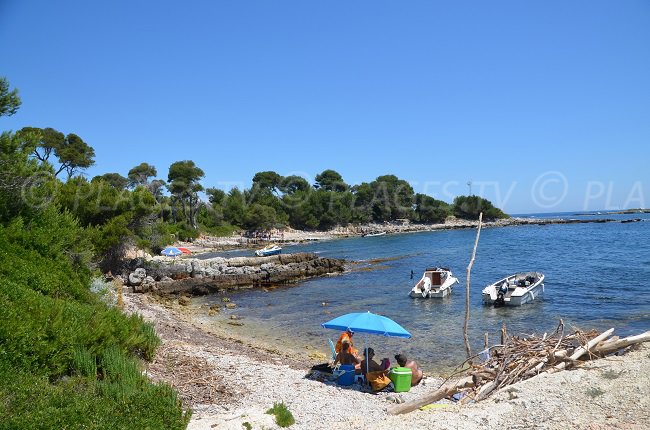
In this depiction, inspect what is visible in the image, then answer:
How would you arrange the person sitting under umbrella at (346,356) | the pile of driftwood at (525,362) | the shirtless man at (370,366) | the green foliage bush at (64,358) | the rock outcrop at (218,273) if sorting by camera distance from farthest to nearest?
the rock outcrop at (218,273) < the person sitting under umbrella at (346,356) < the shirtless man at (370,366) < the pile of driftwood at (525,362) < the green foliage bush at (64,358)

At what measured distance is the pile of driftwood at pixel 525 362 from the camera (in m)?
8.15

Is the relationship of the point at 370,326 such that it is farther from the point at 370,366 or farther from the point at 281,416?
the point at 281,416

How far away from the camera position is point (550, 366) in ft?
27.1

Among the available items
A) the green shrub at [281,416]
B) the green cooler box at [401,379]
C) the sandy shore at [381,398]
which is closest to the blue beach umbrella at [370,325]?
the green cooler box at [401,379]

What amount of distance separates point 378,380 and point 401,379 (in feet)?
1.77

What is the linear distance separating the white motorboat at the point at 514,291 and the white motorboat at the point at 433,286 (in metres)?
2.99

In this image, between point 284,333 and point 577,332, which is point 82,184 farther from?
point 577,332

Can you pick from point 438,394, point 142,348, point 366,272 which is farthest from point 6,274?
point 366,272

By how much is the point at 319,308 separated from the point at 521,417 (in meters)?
17.6

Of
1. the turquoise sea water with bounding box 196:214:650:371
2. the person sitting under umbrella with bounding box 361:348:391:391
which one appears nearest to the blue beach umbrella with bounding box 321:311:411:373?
the turquoise sea water with bounding box 196:214:650:371

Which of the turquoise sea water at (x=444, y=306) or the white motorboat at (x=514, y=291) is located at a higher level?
the white motorboat at (x=514, y=291)

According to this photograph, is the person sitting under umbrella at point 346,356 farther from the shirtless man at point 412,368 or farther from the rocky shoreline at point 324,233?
the rocky shoreline at point 324,233

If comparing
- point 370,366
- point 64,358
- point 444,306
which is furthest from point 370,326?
point 444,306

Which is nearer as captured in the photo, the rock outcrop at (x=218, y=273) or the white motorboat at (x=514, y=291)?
the white motorboat at (x=514, y=291)
